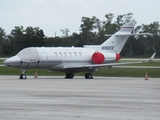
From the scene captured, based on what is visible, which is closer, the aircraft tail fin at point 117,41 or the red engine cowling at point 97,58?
the red engine cowling at point 97,58

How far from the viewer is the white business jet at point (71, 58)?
4516 centimetres

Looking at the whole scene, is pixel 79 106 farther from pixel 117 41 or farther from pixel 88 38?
pixel 88 38

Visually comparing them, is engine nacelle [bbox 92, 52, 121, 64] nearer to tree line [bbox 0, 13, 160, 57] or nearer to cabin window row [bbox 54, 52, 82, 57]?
cabin window row [bbox 54, 52, 82, 57]

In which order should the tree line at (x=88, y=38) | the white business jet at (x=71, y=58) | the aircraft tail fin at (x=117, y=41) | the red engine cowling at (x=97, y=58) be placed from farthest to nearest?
the tree line at (x=88, y=38) < the aircraft tail fin at (x=117, y=41) < the red engine cowling at (x=97, y=58) < the white business jet at (x=71, y=58)

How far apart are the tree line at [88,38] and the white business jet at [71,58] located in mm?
47606

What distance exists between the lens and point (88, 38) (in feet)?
417

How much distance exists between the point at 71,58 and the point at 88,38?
262 feet

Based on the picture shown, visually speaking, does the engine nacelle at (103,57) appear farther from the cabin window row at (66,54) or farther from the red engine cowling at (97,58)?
the cabin window row at (66,54)

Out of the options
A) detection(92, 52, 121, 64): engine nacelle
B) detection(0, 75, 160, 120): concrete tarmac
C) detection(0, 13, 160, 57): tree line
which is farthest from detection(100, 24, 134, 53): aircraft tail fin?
detection(0, 13, 160, 57): tree line

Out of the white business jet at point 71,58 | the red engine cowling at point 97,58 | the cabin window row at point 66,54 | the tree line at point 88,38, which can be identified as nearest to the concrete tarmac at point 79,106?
the white business jet at point 71,58

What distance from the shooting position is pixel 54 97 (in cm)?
2456

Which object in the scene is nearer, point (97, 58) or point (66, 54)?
point (66, 54)

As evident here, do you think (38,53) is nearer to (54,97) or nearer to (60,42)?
(54,97)

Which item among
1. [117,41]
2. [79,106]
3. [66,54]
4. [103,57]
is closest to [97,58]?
[103,57]
